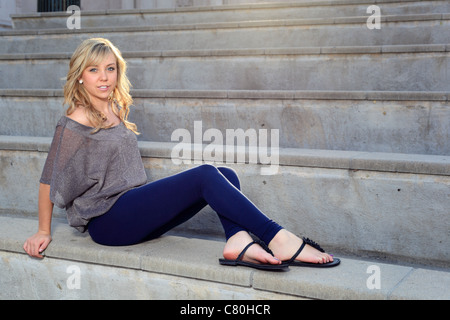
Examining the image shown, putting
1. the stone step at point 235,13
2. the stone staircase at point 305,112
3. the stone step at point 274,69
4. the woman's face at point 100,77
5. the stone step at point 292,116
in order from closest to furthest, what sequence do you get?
the woman's face at point 100,77, the stone staircase at point 305,112, the stone step at point 292,116, the stone step at point 274,69, the stone step at point 235,13

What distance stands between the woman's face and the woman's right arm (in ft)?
1.78

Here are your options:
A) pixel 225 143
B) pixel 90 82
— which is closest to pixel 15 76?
pixel 225 143

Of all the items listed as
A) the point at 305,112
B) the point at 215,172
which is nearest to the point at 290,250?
the point at 215,172

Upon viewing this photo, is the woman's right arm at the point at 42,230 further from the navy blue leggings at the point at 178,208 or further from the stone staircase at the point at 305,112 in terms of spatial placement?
the navy blue leggings at the point at 178,208

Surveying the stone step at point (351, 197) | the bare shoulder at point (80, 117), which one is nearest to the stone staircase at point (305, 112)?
the stone step at point (351, 197)

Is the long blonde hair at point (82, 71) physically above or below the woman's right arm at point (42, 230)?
above

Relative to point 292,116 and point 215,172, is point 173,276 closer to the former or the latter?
point 215,172

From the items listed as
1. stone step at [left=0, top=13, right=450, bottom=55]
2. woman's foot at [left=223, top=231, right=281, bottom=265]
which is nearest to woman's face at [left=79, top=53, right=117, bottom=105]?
woman's foot at [left=223, top=231, right=281, bottom=265]

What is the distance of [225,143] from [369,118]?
1.06 m

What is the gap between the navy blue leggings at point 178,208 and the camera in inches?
103

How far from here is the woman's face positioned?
2904 mm

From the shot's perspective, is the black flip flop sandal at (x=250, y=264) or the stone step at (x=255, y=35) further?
the stone step at (x=255, y=35)

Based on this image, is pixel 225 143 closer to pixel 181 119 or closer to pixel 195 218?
pixel 181 119

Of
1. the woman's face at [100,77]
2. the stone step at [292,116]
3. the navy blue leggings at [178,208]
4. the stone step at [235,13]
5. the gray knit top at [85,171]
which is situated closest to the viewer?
the navy blue leggings at [178,208]
